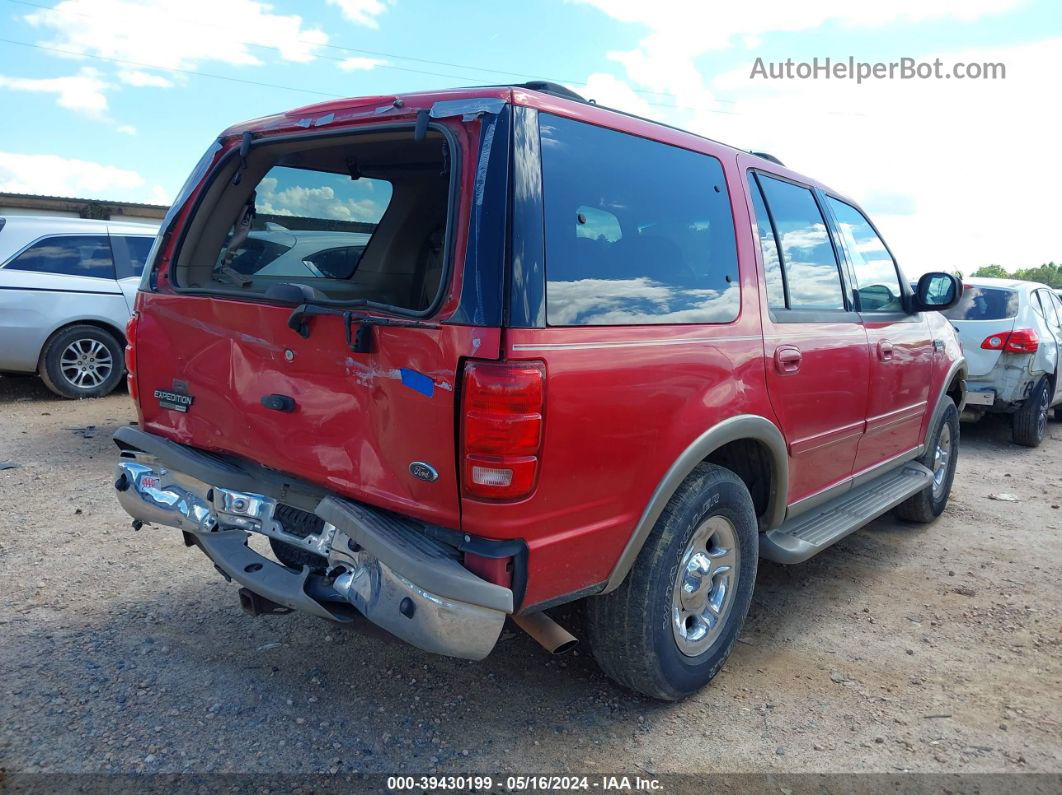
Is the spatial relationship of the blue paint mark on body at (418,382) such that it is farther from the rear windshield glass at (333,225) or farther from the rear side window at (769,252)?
the rear side window at (769,252)

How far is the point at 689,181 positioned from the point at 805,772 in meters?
2.13

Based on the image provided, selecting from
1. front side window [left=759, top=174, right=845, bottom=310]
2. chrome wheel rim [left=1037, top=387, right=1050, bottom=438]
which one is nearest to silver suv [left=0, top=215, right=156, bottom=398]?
front side window [left=759, top=174, right=845, bottom=310]

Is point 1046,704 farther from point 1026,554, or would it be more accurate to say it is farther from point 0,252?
point 0,252

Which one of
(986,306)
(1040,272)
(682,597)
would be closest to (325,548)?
(682,597)

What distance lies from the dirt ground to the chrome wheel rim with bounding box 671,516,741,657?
263 mm

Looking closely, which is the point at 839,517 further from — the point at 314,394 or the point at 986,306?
the point at 986,306

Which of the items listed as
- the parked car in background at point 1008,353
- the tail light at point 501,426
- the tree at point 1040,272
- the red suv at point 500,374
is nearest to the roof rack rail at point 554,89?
the red suv at point 500,374

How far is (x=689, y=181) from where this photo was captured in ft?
9.99

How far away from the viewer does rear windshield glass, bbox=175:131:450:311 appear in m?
3.33

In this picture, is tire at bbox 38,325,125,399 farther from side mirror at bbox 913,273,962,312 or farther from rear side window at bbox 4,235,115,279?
side mirror at bbox 913,273,962,312

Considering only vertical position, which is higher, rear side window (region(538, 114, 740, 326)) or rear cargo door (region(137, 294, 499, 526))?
rear side window (region(538, 114, 740, 326))

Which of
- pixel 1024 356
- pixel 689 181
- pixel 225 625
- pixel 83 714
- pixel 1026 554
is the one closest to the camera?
pixel 83 714

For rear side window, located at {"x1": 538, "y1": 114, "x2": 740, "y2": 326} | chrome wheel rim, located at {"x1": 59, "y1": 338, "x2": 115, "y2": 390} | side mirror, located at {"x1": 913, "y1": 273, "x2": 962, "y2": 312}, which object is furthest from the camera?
chrome wheel rim, located at {"x1": 59, "y1": 338, "x2": 115, "y2": 390}

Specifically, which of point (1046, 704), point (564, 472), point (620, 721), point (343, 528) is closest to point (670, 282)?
point (564, 472)
